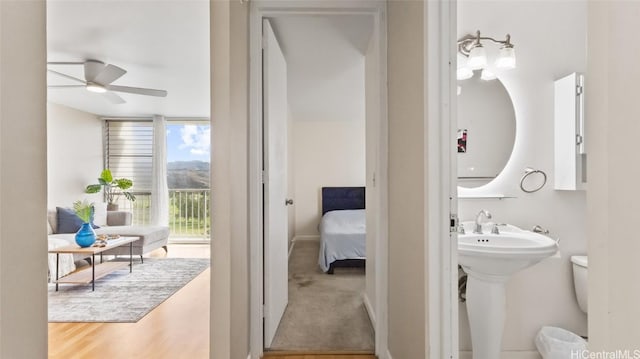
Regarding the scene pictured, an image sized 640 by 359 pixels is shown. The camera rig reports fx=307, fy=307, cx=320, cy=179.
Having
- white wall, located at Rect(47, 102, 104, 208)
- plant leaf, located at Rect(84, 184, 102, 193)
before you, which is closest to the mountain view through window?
plant leaf, located at Rect(84, 184, 102, 193)

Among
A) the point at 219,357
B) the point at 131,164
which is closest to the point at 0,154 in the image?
the point at 219,357

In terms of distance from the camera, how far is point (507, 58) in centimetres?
181

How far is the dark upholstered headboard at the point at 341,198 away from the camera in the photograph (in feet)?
18.3

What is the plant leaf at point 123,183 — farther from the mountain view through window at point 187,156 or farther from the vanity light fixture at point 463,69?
the vanity light fixture at point 463,69

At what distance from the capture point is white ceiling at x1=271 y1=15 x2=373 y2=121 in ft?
8.37

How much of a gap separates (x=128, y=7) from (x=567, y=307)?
11.9 feet

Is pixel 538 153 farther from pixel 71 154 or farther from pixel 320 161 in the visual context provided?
pixel 71 154

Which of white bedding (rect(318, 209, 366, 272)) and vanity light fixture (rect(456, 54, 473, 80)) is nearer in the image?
vanity light fixture (rect(456, 54, 473, 80))

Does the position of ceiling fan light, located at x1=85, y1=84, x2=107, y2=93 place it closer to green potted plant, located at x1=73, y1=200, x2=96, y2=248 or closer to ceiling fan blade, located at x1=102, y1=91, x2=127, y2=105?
ceiling fan blade, located at x1=102, y1=91, x2=127, y2=105

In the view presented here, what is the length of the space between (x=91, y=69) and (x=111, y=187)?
3338 mm

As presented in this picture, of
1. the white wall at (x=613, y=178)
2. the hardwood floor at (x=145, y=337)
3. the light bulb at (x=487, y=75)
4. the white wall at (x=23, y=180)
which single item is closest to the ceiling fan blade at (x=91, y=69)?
the hardwood floor at (x=145, y=337)

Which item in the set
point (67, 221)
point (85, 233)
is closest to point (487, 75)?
point (85, 233)

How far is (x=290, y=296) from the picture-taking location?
3.03 meters

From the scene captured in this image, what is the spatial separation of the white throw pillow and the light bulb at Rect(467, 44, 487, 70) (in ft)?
18.0
